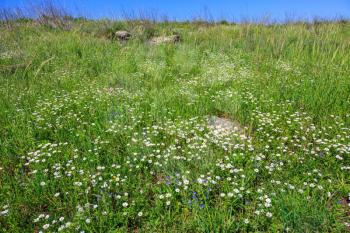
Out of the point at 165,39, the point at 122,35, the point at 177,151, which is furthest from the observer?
the point at 122,35

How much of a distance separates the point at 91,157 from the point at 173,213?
4.87 feet

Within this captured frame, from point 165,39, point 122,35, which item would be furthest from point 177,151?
point 122,35

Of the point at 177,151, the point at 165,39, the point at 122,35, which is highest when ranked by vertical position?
the point at 122,35

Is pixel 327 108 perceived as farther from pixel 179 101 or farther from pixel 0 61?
pixel 0 61

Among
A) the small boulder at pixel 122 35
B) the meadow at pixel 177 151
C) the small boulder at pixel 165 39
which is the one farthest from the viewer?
the small boulder at pixel 122 35

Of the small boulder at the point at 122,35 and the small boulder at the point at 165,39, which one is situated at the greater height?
the small boulder at the point at 122,35

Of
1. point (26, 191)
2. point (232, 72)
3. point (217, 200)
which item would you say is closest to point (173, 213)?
point (217, 200)

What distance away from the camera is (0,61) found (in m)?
8.67

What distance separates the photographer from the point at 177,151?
395cm

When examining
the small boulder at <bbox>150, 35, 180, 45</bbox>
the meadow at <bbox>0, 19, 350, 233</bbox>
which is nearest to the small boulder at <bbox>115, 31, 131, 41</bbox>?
the small boulder at <bbox>150, 35, 180, 45</bbox>

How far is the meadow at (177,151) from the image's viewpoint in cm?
289

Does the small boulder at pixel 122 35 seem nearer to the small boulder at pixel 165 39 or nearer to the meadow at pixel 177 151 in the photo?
the small boulder at pixel 165 39

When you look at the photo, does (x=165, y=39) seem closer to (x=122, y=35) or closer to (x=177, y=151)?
(x=122, y=35)

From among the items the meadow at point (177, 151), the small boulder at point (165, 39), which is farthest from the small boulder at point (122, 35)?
the meadow at point (177, 151)
